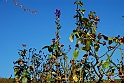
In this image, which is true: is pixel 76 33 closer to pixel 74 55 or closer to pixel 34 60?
pixel 74 55

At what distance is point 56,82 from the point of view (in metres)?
3.43

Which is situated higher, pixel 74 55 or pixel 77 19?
pixel 77 19

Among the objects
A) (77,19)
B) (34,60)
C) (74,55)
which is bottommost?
(74,55)

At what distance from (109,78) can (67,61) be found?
0.77 meters

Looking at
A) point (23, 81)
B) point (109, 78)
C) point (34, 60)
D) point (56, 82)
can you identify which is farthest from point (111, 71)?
point (34, 60)

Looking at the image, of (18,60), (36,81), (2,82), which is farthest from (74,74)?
(2,82)

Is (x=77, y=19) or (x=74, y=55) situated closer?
(x=74, y=55)

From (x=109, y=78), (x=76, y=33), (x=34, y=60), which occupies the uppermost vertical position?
(x=34, y=60)

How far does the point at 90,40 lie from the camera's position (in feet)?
9.58

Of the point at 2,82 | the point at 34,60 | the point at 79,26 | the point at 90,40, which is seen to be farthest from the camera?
the point at 2,82

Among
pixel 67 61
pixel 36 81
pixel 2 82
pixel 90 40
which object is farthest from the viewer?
pixel 2 82

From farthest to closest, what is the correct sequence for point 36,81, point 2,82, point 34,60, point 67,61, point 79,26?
1. point 2,82
2. point 34,60
3. point 36,81
4. point 67,61
5. point 79,26

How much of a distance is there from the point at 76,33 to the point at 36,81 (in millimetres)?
2802

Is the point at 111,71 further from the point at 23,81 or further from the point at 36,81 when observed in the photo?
the point at 36,81
